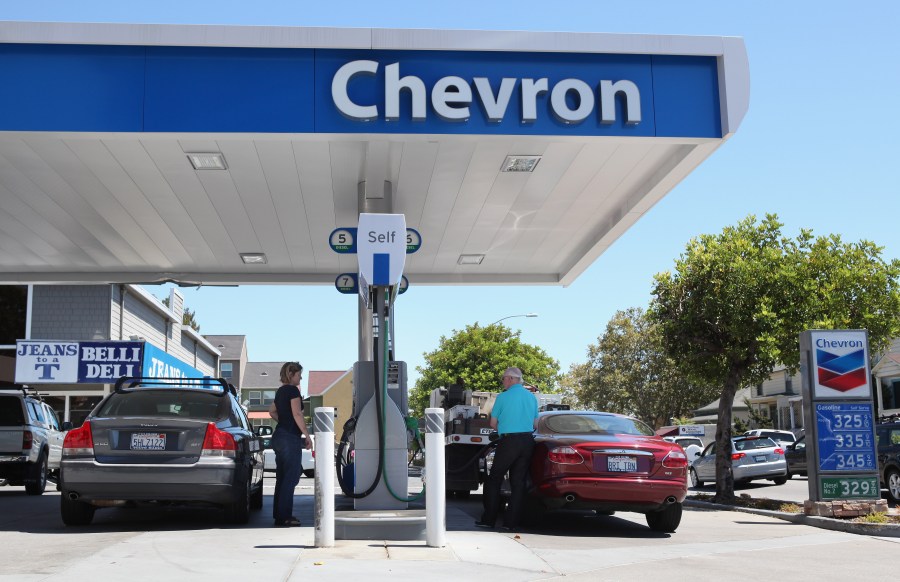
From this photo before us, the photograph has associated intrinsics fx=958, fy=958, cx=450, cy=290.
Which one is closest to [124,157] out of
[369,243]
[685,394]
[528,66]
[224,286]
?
[369,243]

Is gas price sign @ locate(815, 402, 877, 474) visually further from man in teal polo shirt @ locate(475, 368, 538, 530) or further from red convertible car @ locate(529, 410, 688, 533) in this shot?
man in teal polo shirt @ locate(475, 368, 538, 530)

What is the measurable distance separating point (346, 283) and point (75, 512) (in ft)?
17.9

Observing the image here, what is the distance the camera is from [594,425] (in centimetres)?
1123

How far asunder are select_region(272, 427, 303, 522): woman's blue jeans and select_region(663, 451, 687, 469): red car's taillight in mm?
3938

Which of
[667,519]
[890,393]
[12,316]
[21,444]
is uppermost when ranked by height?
[12,316]

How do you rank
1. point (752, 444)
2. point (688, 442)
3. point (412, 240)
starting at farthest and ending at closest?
point (688, 442) → point (752, 444) → point (412, 240)

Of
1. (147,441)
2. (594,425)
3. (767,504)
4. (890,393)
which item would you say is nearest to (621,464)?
(594,425)

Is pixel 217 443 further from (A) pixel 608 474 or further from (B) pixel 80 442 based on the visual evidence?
(A) pixel 608 474

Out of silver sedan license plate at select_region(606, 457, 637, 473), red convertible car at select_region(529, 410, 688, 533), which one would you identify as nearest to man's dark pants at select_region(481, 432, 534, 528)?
red convertible car at select_region(529, 410, 688, 533)

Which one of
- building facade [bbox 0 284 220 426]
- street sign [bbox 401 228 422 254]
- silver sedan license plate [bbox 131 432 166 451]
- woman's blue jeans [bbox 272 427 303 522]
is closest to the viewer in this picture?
silver sedan license plate [bbox 131 432 166 451]

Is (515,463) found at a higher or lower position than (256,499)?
higher

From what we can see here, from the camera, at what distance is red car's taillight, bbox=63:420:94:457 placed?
945cm

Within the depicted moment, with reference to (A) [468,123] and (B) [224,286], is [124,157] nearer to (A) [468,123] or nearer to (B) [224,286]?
(A) [468,123]

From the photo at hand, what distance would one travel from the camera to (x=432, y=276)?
19.1 meters
